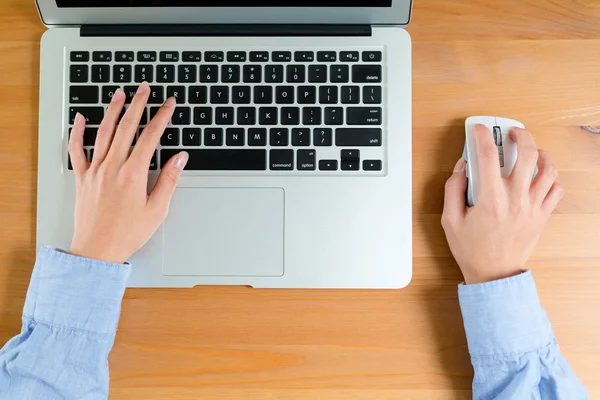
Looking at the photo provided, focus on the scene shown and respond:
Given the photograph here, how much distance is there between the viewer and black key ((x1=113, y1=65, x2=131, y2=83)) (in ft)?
2.35

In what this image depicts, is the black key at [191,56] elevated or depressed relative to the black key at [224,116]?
elevated

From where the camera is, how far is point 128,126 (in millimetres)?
689

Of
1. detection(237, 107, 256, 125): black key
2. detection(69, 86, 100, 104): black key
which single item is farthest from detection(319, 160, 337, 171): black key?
detection(69, 86, 100, 104): black key

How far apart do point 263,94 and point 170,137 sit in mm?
136

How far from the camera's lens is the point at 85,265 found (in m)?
0.67

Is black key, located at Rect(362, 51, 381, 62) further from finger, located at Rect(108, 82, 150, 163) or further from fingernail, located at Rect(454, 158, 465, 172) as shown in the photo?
finger, located at Rect(108, 82, 150, 163)

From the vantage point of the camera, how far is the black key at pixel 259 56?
72cm

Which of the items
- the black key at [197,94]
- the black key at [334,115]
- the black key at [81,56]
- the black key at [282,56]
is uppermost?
the black key at [282,56]

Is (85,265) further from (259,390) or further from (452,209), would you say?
(452,209)

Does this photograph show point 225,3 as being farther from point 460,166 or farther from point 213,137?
point 460,166

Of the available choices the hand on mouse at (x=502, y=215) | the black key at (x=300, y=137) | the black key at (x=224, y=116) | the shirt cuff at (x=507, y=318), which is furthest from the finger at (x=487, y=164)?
the black key at (x=224, y=116)

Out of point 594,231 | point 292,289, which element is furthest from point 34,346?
point 594,231

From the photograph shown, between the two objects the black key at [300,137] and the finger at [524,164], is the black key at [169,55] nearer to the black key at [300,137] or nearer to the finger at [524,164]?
the black key at [300,137]

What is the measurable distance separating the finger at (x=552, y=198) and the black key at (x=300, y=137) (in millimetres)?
323
